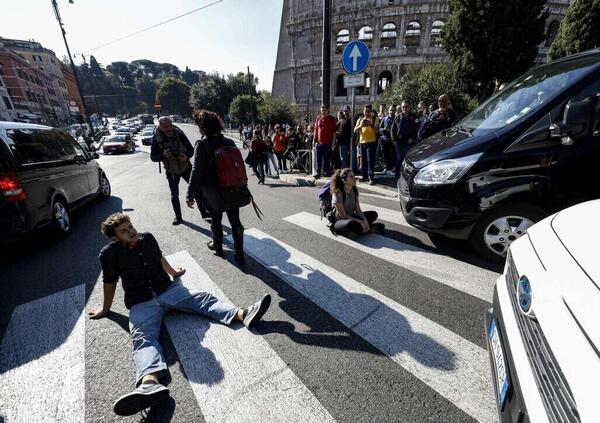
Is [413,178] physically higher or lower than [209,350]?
higher

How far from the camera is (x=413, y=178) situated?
3.36 meters

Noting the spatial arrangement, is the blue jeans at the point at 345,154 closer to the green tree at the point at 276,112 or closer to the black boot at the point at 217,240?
the black boot at the point at 217,240

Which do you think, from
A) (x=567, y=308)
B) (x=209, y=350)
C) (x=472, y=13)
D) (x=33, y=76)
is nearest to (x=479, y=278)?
(x=567, y=308)

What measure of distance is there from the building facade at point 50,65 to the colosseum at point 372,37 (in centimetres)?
6356

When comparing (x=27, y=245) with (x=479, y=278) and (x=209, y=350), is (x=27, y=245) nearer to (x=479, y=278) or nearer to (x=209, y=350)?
(x=209, y=350)

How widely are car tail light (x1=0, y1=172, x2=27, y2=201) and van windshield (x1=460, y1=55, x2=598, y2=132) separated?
6.19 meters

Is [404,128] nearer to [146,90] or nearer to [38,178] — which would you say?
[38,178]

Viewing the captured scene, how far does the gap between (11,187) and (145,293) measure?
10.0 ft

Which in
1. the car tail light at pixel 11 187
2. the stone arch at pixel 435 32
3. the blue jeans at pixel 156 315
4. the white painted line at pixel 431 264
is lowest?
the white painted line at pixel 431 264

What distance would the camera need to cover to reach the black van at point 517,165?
262 centimetres

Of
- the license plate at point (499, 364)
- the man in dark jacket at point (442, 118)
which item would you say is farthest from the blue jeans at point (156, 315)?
the man in dark jacket at point (442, 118)

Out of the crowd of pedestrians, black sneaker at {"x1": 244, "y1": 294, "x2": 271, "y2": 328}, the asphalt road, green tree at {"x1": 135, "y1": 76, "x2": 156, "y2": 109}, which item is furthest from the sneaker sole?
green tree at {"x1": 135, "y1": 76, "x2": 156, "y2": 109}

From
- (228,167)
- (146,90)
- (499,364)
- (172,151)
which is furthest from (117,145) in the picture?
(146,90)

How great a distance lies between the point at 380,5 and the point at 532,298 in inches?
1377
